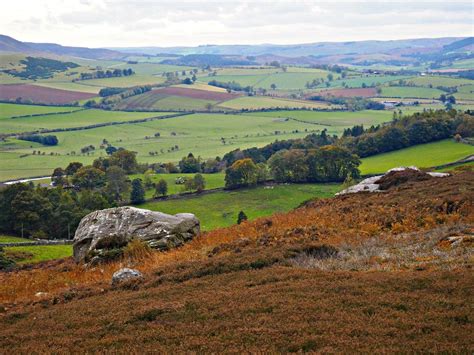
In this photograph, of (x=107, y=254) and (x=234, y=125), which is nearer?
(x=107, y=254)

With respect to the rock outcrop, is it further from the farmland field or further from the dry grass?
the farmland field

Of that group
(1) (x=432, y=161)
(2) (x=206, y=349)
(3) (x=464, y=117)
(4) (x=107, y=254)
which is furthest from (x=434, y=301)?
(3) (x=464, y=117)

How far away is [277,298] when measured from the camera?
1455 cm

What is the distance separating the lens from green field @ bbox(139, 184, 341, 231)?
274 ft

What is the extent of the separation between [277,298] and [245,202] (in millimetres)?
75898

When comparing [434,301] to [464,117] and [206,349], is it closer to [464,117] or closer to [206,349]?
[206,349]

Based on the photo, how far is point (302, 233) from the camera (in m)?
24.2

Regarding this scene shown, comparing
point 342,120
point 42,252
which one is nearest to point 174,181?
point 42,252

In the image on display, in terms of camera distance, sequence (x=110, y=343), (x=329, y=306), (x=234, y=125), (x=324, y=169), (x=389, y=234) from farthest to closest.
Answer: (x=234, y=125), (x=324, y=169), (x=389, y=234), (x=329, y=306), (x=110, y=343)

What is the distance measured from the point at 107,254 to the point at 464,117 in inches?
4220

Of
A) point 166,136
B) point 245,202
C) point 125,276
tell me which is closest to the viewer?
point 125,276

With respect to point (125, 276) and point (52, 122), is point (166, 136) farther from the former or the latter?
point (125, 276)

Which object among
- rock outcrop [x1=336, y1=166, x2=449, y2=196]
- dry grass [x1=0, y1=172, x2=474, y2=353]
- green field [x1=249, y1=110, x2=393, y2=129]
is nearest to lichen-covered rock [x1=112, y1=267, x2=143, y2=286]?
dry grass [x1=0, y1=172, x2=474, y2=353]

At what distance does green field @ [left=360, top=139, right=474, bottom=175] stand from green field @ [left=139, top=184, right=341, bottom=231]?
13.3 metres
